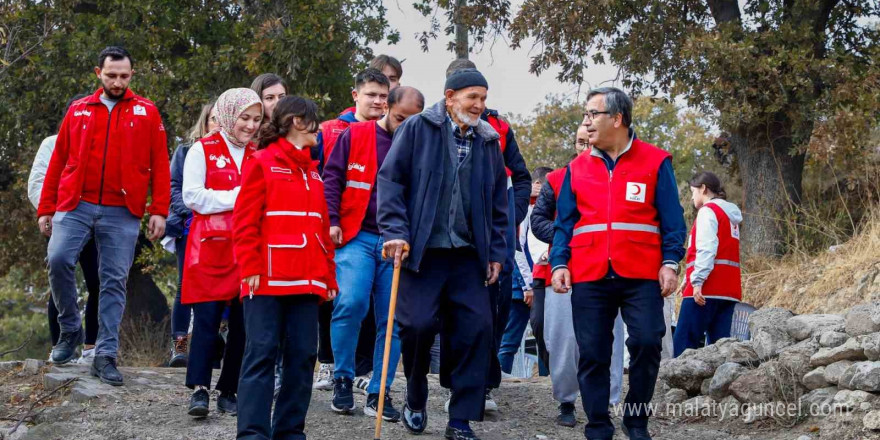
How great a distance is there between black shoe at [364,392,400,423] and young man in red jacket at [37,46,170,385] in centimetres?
175

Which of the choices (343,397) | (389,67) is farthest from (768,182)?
(343,397)

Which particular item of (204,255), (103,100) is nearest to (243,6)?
(103,100)

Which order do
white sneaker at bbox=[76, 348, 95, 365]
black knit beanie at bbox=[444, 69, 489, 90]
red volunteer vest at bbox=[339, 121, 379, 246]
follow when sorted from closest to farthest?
black knit beanie at bbox=[444, 69, 489, 90]
red volunteer vest at bbox=[339, 121, 379, 246]
white sneaker at bbox=[76, 348, 95, 365]

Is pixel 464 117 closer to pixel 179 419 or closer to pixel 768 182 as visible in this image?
pixel 179 419

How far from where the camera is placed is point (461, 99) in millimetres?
5625

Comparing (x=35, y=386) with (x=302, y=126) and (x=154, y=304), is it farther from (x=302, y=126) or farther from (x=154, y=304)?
(x=154, y=304)

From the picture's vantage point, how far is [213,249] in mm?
5941

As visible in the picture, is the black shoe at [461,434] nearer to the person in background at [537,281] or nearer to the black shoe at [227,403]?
the black shoe at [227,403]

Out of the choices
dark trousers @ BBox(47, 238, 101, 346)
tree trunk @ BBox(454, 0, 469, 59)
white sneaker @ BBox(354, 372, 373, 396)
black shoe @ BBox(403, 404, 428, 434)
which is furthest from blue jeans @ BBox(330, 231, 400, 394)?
tree trunk @ BBox(454, 0, 469, 59)

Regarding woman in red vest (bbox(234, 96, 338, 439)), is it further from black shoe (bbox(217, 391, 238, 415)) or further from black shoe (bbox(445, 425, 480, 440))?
black shoe (bbox(217, 391, 238, 415))

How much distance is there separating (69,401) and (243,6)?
10479 millimetres

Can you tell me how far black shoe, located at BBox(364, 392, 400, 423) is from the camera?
6.02 metres

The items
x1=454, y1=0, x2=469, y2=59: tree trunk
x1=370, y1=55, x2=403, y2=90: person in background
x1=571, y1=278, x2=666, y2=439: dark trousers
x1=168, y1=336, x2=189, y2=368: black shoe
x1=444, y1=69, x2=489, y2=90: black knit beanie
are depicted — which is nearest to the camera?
x1=571, y1=278, x2=666, y2=439: dark trousers

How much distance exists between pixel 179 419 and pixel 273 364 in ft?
4.83
